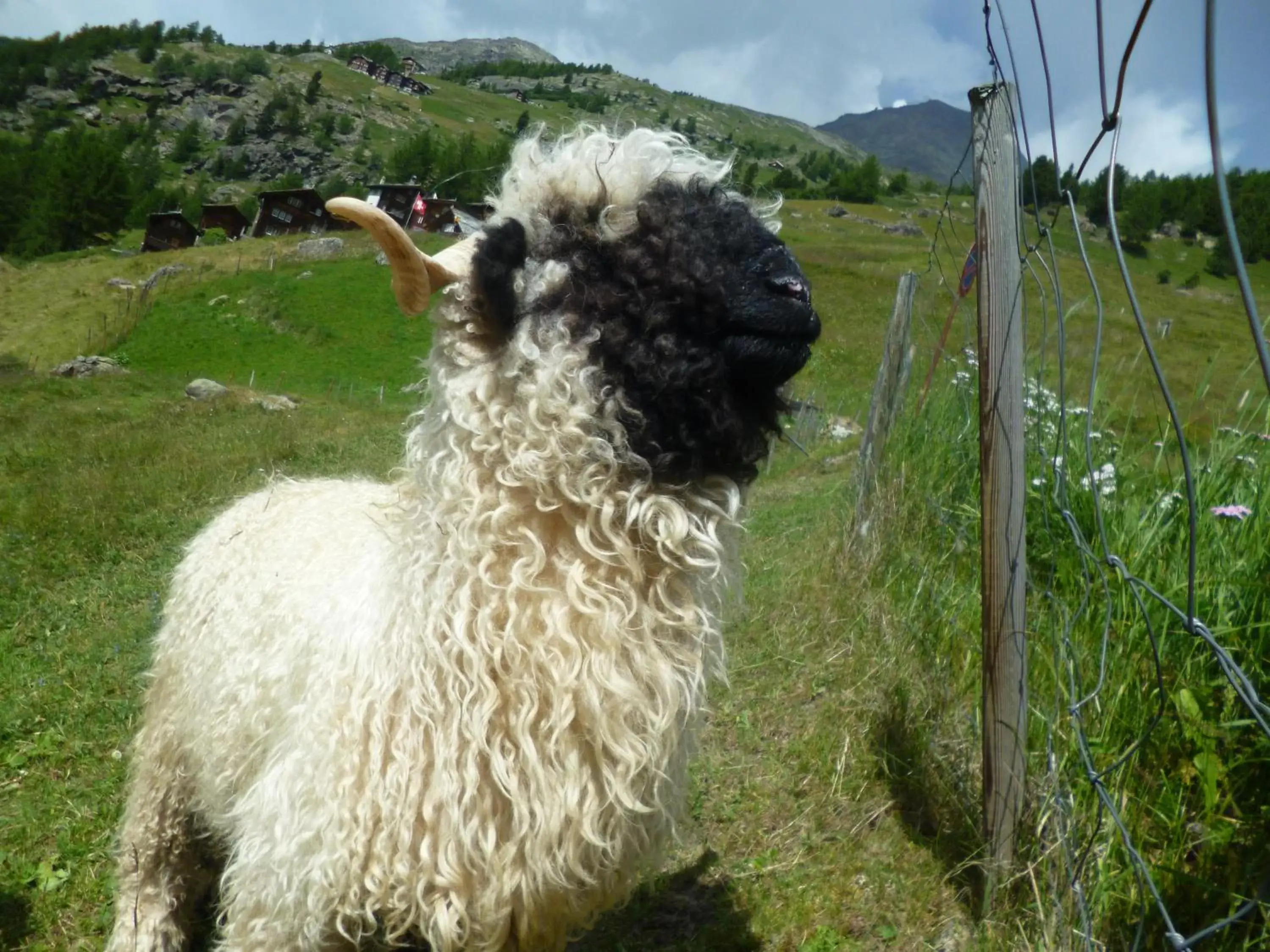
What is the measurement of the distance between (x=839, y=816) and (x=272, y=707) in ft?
7.34

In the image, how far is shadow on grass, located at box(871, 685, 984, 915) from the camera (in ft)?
9.96

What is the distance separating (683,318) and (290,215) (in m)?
74.0

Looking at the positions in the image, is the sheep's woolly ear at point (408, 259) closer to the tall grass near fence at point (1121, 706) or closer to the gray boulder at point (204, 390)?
the tall grass near fence at point (1121, 706)

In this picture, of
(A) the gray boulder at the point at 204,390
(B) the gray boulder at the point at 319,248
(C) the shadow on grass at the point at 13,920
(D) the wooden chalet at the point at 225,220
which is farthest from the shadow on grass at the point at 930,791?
(D) the wooden chalet at the point at 225,220

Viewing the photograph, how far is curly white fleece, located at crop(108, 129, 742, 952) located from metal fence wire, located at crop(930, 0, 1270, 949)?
104 centimetres

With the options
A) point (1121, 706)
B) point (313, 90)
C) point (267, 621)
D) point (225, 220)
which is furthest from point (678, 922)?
point (313, 90)

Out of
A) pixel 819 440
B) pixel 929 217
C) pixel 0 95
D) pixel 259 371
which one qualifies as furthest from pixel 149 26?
pixel 819 440

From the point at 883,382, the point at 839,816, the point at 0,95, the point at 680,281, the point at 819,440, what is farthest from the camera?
the point at 0,95

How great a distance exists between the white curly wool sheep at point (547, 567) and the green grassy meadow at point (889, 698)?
1208 millimetres

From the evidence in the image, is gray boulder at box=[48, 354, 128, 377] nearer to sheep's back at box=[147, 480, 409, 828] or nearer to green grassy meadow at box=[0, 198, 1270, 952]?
green grassy meadow at box=[0, 198, 1270, 952]

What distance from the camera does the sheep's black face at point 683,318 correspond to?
1.98m

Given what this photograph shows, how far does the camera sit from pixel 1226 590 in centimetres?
254

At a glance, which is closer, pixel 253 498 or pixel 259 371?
pixel 253 498

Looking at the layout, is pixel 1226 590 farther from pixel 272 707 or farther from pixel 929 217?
pixel 929 217
